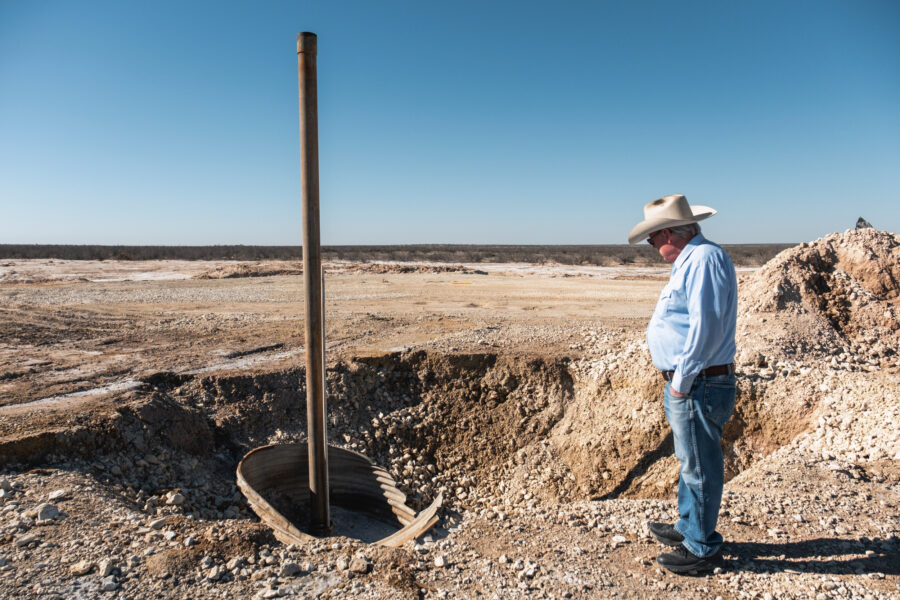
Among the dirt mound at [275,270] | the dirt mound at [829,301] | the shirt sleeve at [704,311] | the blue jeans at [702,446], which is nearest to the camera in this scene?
the shirt sleeve at [704,311]

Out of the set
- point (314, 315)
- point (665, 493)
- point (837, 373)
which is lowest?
point (665, 493)

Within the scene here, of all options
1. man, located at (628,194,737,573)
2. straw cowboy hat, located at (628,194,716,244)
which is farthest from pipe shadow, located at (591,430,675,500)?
straw cowboy hat, located at (628,194,716,244)

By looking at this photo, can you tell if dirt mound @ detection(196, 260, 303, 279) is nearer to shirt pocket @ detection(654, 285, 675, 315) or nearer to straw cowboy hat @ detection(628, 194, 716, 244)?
straw cowboy hat @ detection(628, 194, 716, 244)

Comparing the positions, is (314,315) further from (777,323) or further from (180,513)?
(777,323)

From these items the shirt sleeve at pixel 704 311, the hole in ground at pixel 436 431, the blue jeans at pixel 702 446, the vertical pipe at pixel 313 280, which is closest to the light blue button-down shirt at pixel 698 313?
the shirt sleeve at pixel 704 311

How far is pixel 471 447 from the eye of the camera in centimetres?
615

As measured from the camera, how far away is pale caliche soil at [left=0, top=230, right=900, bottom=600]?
114 inches

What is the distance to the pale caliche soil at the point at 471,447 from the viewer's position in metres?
2.90

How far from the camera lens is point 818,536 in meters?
3.12

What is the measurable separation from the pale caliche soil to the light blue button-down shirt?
1242mm

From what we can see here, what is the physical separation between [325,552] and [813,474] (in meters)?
3.62

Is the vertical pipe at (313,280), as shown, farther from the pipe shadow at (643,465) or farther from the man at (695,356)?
the pipe shadow at (643,465)

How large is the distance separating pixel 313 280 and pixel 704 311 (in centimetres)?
278

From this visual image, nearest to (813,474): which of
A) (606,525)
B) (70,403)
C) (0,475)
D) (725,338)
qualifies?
(606,525)
